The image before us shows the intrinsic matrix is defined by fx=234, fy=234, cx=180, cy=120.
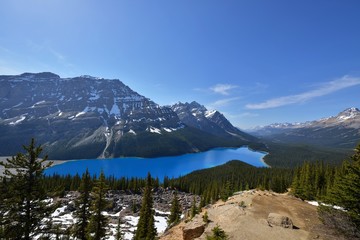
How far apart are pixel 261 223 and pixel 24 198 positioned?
2554cm

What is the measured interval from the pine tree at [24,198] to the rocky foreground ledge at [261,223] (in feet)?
53.7

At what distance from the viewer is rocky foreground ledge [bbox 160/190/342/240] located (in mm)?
25375

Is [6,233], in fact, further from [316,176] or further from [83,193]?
[316,176]

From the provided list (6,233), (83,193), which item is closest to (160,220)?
(83,193)

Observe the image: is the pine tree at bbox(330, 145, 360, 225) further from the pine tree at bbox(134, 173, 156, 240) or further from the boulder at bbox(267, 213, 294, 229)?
the pine tree at bbox(134, 173, 156, 240)

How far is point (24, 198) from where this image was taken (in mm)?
20125

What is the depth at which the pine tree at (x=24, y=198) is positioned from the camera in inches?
761

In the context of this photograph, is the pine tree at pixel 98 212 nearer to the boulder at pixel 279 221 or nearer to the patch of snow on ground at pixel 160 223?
the boulder at pixel 279 221

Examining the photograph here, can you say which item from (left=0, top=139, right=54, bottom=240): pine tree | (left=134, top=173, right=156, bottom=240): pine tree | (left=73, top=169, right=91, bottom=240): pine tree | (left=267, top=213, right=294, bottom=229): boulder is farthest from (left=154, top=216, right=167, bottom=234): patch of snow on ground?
(left=0, top=139, right=54, bottom=240): pine tree

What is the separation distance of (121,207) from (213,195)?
42.0 m

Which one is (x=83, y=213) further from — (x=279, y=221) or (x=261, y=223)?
(x=279, y=221)

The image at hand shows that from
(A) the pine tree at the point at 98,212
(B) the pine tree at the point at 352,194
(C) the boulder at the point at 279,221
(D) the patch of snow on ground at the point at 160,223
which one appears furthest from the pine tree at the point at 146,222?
(B) the pine tree at the point at 352,194

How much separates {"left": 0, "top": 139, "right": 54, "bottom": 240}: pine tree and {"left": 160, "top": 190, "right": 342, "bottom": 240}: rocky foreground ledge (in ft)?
53.7

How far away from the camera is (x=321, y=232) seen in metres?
25.6
